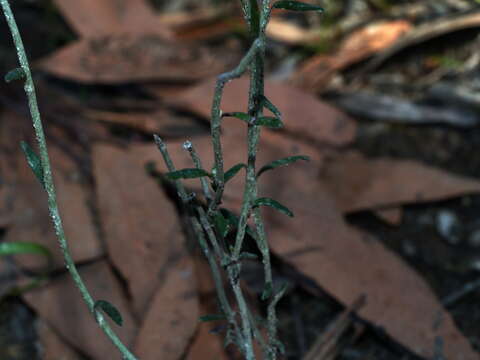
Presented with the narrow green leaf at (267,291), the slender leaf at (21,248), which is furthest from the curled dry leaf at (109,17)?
the narrow green leaf at (267,291)

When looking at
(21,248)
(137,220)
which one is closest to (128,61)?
(137,220)

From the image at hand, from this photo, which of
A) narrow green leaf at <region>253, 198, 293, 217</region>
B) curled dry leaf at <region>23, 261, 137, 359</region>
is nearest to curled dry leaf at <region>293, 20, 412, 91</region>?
curled dry leaf at <region>23, 261, 137, 359</region>

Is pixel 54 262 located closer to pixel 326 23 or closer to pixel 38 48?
pixel 38 48

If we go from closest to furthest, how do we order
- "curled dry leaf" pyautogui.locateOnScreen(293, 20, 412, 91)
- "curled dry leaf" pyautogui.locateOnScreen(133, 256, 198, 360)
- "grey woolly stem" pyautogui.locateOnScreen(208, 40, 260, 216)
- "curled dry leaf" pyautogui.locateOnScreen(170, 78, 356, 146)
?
"grey woolly stem" pyautogui.locateOnScreen(208, 40, 260, 216), "curled dry leaf" pyautogui.locateOnScreen(133, 256, 198, 360), "curled dry leaf" pyautogui.locateOnScreen(170, 78, 356, 146), "curled dry leaf" pyautogui.locateOnScreen(293, 20, 412, 91)

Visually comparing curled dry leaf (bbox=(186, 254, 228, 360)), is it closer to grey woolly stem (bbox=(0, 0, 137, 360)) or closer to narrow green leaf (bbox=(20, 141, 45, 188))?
grey woolly stem (bbox=(0, 0, 137, 360))

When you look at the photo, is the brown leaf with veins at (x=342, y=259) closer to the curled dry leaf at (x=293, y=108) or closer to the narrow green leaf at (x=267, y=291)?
the curled dry leaf at (x=293, y=108)

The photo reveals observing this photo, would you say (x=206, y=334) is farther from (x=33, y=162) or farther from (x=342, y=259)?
(x=33, y=162)
